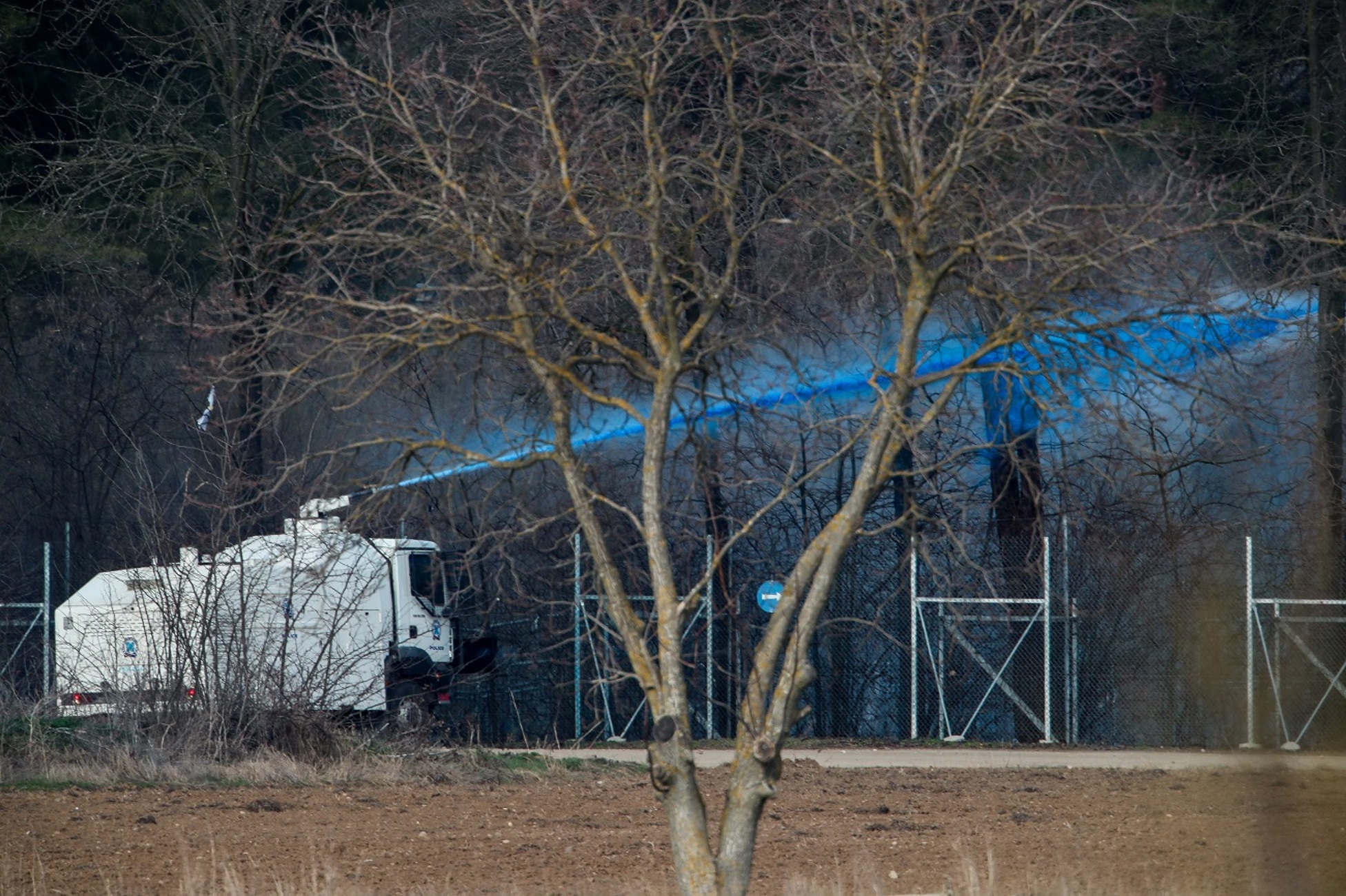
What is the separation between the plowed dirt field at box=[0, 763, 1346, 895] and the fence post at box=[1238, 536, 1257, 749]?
1781 mm

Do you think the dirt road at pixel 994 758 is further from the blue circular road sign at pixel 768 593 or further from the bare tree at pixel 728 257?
the bare tree at pixel 728 257

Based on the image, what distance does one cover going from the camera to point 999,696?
1695cm

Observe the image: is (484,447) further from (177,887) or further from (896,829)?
(896,829)

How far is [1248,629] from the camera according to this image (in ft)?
46.6

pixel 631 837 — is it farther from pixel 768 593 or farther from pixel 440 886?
pixel 768 593

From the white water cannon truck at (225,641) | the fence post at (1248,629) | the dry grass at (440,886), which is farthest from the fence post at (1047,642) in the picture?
the dry grass at (440,886)

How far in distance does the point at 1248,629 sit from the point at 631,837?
742 centimetres

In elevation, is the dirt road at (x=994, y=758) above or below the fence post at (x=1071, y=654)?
below

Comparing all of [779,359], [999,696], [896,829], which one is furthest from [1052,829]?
[999,696]

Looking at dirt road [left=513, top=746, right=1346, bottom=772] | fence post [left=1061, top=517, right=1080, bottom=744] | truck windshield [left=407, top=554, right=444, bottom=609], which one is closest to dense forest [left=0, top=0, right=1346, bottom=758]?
fence post [left=1061, top=517, right=1080, bottom=744]

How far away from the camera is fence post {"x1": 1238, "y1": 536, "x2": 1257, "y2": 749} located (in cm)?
1407

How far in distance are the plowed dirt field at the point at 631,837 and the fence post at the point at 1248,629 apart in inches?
70.1

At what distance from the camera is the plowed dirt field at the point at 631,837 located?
7781 mm

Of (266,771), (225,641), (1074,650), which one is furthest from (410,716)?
(1074,650)
